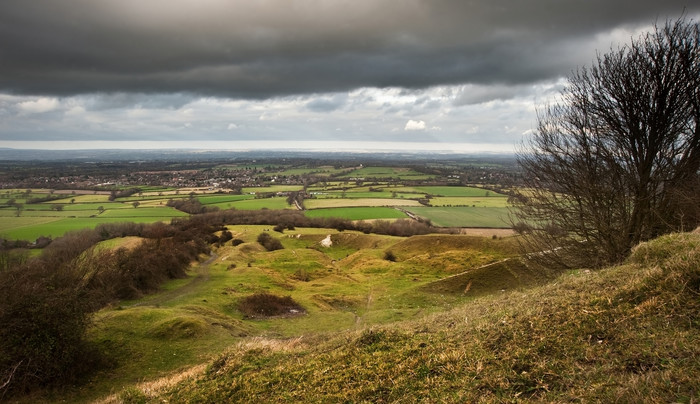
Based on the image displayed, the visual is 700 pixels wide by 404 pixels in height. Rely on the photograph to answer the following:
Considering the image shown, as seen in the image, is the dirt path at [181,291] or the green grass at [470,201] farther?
the green grass at [470,201]

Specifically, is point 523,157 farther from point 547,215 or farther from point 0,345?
point 0,345

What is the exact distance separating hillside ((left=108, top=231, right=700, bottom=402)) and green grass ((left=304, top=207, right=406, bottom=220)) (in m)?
78.2

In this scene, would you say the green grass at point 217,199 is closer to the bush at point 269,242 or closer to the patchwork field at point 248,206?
the patchwork field at point 248,206

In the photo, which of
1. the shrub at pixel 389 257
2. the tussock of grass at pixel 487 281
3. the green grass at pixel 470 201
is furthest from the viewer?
the green grass at pixel 470 201

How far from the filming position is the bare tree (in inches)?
570

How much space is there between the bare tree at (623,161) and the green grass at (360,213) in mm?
69903

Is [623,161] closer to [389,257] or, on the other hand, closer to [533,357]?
[533,357]

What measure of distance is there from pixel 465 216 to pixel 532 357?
275ft

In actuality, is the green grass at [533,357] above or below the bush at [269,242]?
above

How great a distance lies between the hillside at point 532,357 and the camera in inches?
254

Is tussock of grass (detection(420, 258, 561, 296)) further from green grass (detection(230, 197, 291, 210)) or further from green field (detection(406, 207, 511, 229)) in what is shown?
green grass (detection(230, 197, 291, 210))

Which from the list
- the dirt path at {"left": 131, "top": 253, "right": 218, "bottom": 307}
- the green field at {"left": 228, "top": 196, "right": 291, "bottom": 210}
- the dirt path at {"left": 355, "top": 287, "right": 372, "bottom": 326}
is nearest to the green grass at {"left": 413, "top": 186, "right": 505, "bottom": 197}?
the green field at {"left": 228, "top": 196, "right": 291, "bottom": 210}

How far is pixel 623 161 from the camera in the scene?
16.7 meters

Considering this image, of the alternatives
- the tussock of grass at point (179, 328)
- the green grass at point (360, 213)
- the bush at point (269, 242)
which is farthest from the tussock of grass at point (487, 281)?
the green grass at point (360, 213)
